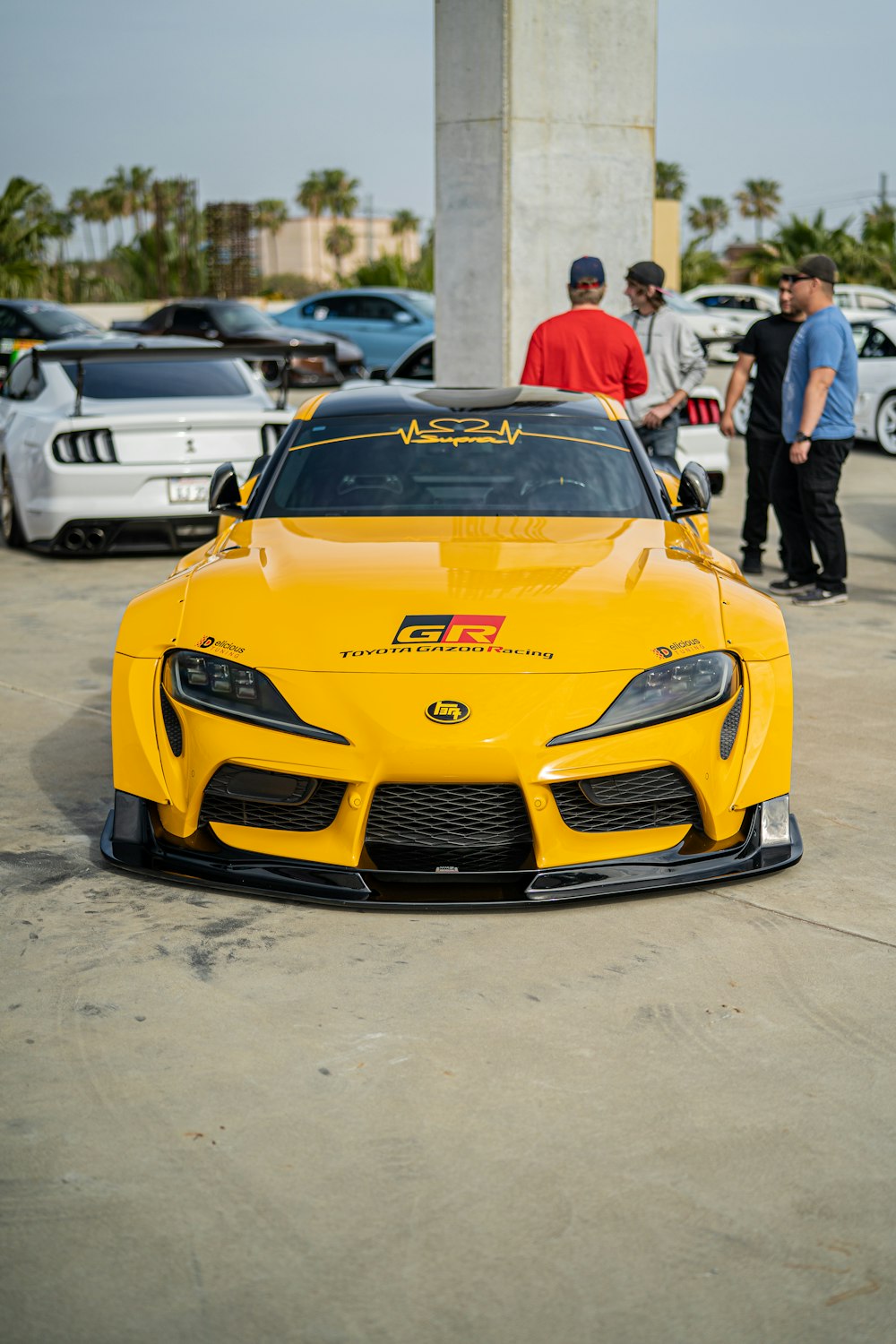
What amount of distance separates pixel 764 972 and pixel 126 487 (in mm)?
6971

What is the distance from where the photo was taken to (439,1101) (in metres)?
2.91

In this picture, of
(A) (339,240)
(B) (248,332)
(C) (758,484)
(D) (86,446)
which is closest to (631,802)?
(C) (758,484)

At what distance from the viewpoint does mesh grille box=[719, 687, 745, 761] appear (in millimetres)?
3930

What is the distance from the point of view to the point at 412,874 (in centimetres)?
379

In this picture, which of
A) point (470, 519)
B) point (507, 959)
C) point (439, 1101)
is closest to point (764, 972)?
point (507, 959)

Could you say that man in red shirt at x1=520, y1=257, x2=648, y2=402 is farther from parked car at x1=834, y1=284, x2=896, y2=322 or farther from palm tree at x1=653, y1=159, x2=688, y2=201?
palm tree at x1=653, y1=159, x2=688, y2=201

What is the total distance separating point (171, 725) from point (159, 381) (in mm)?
6999

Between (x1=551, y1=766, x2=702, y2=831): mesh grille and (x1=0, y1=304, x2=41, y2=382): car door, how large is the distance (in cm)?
1645

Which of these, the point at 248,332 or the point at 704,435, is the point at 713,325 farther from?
the point at 704,435

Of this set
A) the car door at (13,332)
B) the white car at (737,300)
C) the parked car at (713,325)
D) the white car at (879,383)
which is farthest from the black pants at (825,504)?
the white car at (737,300)

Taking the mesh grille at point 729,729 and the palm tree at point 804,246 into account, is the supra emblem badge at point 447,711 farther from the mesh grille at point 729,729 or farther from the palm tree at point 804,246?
the palm tree at point 804,246

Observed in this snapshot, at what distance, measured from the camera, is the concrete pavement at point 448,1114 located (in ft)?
7.52

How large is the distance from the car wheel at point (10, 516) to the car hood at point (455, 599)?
615cm

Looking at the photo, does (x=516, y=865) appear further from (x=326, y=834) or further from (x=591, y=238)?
(x=591, y=238)
